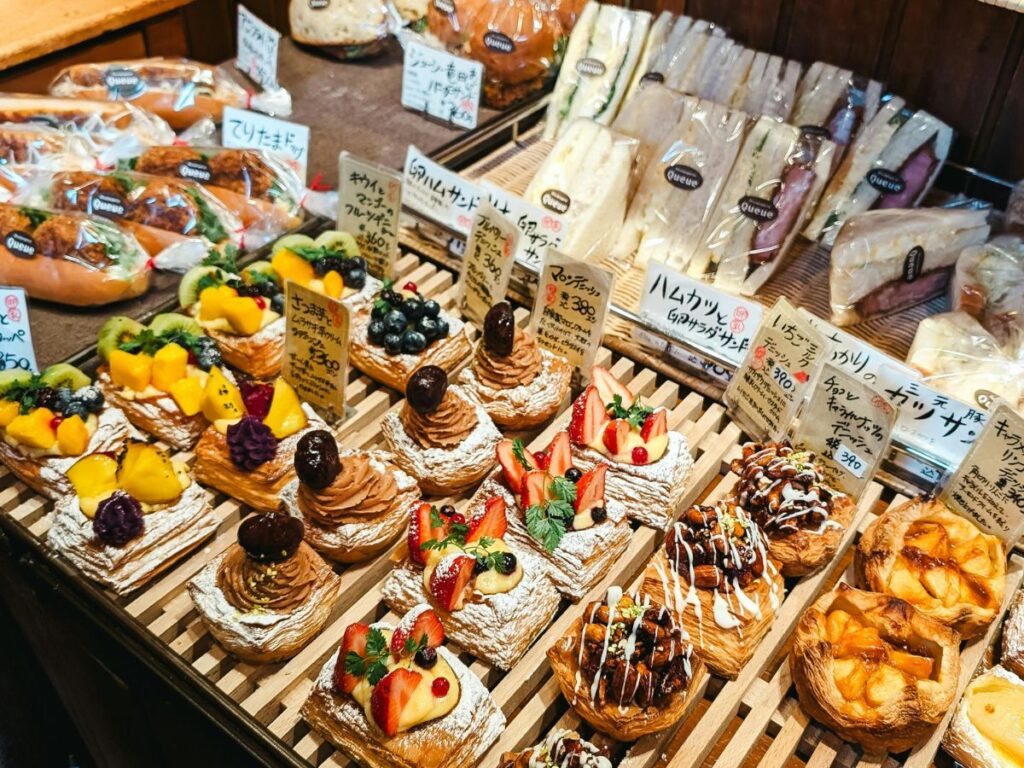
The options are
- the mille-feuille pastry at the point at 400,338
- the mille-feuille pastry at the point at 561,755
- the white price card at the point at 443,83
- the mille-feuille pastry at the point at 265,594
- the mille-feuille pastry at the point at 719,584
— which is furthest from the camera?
the white price card at the point at 443,83

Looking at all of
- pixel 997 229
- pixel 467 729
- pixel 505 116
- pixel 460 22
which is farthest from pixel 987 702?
pixel 460 22

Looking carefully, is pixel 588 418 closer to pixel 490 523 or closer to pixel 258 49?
pixel 490 523

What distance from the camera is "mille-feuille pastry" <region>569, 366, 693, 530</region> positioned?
2721 millimetres

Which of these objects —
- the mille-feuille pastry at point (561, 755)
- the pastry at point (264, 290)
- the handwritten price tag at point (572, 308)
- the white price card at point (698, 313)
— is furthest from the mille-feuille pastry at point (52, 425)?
the white price card at point (698, 313)

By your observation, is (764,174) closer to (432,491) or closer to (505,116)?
(505,116)

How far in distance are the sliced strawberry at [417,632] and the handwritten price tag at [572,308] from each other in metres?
1.14

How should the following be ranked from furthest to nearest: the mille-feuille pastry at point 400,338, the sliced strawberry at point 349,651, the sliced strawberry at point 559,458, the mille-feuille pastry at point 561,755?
1. the mille-feuille pastry at point 400,338
2. the sliced strawberry at point 559,458
3. the sliced strawberry at point 349,651
4. the mille-feuille pastry at point 561,755

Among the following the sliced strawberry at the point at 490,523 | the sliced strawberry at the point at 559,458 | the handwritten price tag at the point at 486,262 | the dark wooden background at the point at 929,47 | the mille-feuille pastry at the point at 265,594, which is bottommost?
the mille-feuille pastry at the point at 265,594

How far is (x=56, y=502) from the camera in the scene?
2.72 m

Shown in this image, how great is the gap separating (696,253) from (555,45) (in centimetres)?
131

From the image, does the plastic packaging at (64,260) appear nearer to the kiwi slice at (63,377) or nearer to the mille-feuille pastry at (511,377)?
the kiwi slice at (63,377)

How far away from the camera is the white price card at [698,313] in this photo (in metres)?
2.97

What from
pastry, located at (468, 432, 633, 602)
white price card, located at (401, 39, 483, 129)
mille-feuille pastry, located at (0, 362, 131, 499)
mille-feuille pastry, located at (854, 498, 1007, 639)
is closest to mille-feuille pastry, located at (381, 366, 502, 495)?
pastry, located at (468, 432, 633, 602)

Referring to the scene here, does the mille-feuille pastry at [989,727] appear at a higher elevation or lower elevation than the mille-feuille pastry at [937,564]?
lower
